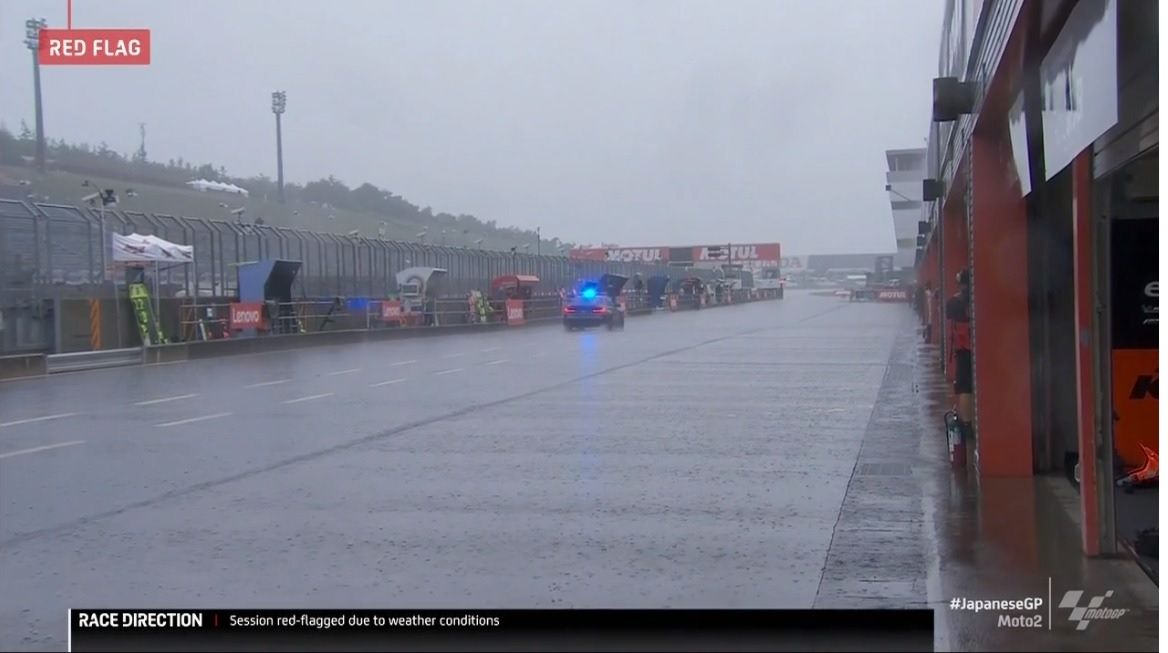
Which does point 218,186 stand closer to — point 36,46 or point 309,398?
point 309,398

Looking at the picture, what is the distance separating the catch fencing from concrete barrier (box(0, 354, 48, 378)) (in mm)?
1659

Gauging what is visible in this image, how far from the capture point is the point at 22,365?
24.6 meters

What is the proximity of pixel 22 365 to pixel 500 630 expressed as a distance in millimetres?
20994

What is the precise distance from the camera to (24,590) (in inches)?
285

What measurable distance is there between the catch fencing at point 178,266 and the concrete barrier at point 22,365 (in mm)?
1659

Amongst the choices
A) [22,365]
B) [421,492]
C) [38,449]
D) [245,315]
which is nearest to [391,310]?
[245,315]

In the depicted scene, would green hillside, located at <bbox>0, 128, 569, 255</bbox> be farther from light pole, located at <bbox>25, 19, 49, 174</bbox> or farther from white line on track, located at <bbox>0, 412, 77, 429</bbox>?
white line on track, located at <bbox>0, 412, 77, 429</bbox>

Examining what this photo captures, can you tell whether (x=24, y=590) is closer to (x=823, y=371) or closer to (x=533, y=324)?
(x=823, y=371)

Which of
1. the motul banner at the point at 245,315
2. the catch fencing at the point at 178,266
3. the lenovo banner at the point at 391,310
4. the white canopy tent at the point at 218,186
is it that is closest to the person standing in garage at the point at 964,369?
the catch fencing at the point at 178,266

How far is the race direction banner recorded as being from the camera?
608 cm

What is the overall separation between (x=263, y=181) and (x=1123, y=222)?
29.5 meters

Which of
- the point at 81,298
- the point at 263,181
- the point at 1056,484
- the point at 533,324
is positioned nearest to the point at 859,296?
the point at 533,324

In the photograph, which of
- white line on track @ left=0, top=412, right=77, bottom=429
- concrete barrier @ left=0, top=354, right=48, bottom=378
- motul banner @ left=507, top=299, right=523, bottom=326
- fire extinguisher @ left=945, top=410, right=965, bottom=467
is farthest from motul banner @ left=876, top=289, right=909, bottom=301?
fire extinguisher @ left=945, top=410, right=965, bottom=467

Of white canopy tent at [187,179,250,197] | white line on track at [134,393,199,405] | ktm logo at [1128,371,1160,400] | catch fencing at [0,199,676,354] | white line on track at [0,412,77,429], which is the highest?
white canopy tent at [187,179,250,197]
